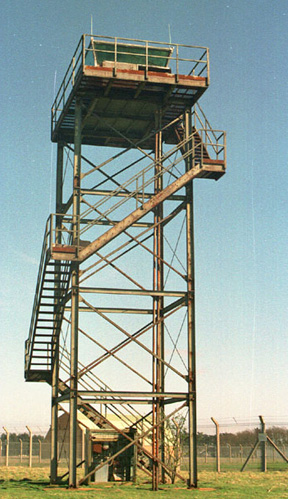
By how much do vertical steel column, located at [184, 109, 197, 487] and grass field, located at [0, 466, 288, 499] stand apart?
1.15 meters

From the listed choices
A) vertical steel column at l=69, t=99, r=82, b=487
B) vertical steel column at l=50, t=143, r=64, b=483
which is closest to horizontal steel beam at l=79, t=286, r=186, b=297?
vertical steel column at l=69, t=99, r=82, b=487

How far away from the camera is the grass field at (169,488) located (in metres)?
22.8

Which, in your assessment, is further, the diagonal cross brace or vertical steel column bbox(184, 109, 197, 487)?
the diagonal cross brace

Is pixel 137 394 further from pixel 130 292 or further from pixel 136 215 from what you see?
pixel 136 215

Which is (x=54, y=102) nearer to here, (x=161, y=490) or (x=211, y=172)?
(x=211, y=172)

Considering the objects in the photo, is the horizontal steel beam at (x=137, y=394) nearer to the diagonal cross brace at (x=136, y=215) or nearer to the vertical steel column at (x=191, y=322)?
the vertical steel column at (x=191, y=322)

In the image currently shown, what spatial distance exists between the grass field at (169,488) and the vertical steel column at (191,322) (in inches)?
45.2

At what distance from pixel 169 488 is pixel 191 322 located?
5.87 meters

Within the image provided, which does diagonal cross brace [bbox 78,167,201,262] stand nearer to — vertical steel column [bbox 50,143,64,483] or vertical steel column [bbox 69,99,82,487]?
vertical steel column [bbox 69,99,82,487]

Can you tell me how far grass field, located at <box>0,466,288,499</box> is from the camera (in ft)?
74.6

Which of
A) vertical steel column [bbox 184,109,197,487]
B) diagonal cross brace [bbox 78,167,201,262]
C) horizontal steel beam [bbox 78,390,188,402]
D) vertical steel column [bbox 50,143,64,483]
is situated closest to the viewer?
horizontal steel beam [bbox 78,390,188,402]

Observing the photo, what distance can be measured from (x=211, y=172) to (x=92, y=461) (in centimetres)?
1180

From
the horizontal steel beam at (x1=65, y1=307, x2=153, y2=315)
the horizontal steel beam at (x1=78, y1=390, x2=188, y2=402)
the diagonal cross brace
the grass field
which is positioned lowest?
the grass field

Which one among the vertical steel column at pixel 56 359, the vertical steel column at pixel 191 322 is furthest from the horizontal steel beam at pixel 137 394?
the vertical steel column at pixel 56 359
